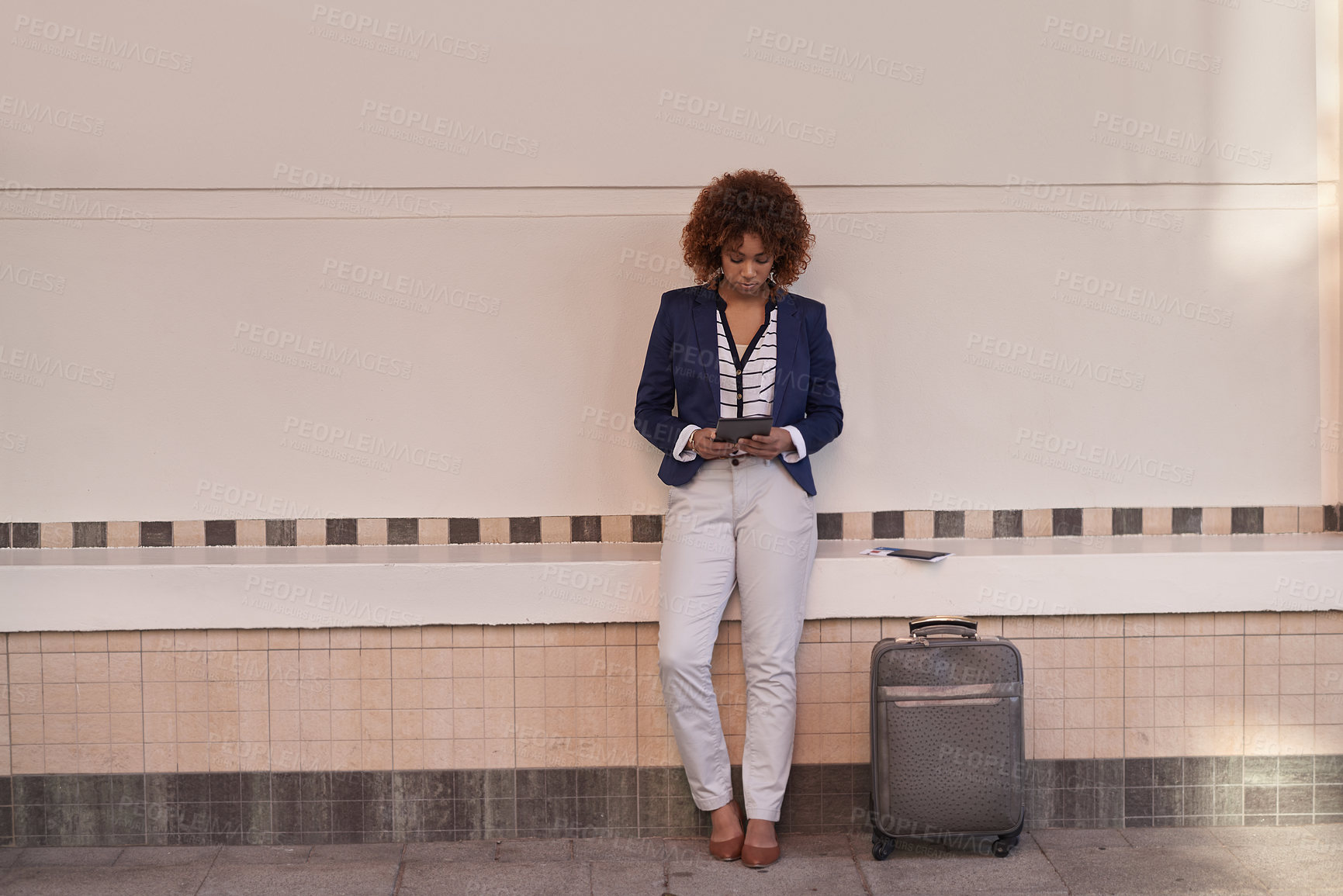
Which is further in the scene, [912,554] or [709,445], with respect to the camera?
[912,554]

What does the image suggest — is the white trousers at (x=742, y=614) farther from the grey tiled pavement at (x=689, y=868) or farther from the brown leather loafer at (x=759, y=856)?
the grey tiled pavement at (x=689, y=868)

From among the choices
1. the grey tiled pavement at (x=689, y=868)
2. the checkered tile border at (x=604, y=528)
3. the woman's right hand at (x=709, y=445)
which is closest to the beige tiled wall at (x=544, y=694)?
the grey tiled pavement at (x=689, y=868)

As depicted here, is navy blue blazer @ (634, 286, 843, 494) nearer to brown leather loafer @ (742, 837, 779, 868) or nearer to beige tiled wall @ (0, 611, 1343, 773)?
beige tiled wall @ (0, 611, 1343, 773)

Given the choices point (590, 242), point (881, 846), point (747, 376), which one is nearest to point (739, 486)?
point (747, 376)

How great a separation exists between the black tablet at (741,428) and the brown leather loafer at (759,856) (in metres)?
1.29

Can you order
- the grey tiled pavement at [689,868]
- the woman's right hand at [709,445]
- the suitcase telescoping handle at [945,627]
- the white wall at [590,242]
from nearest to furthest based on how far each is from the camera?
the grey tiled pavement at [689,868]
the woman's right hand at [709,445]
the suitcase telescoping handle at [945,627]
the white wall at [590,242]

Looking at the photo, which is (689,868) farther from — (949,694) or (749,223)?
(749,223)

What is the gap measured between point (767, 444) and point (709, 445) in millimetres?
181

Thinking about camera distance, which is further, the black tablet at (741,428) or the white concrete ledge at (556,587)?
the white concrete ledge at (556,587)

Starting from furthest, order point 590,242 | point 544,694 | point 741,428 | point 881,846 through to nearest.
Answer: point 590,242 < point 544,694 < point 881,846 < point 741,428

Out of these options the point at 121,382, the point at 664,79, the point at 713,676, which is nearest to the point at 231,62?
the point at 121,382

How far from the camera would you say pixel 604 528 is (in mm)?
3867

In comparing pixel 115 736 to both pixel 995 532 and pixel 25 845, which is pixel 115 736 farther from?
pixel 995 532

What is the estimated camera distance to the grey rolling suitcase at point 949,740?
3.26 m
